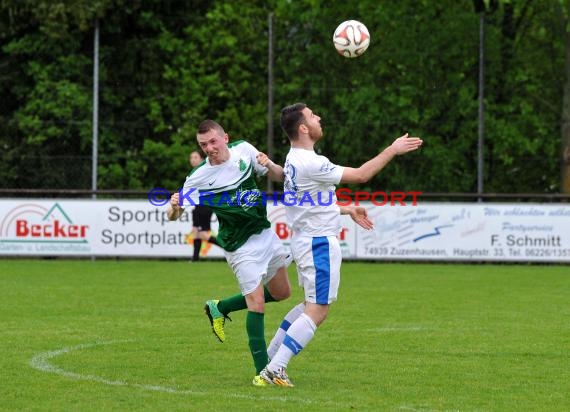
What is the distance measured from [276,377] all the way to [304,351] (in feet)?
6.53

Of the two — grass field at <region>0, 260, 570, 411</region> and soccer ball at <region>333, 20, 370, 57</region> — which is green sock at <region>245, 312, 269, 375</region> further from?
soccer ball at <region>333, 20, 370, 57</region>

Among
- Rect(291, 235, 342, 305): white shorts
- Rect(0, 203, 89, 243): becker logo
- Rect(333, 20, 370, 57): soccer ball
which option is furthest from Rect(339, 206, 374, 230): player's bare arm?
Rect(0, 203, 89, 243): becker logo

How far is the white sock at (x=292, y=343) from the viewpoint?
8398 millimetres

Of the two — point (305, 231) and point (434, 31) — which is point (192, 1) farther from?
point (305, 231)

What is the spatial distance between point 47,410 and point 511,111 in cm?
2124

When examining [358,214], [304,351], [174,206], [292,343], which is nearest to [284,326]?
[292,343]

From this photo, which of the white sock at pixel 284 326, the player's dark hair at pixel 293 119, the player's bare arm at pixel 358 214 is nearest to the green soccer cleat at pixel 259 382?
the white sock at pixel 284 326

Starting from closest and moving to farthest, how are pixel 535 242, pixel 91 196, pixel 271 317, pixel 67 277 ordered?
1. pixel 271 317
2. pixel 67 277
3. pixel 535 242
4. pixel 91 196

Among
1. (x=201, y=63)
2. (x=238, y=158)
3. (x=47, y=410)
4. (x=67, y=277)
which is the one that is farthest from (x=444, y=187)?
(x=47, y=410)

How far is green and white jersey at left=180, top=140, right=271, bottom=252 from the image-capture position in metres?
8.99

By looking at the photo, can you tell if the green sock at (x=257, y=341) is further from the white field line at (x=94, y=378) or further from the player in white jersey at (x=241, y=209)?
the white field line at (x=94, y=378)

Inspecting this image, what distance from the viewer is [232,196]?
899 cm

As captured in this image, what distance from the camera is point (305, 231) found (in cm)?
859

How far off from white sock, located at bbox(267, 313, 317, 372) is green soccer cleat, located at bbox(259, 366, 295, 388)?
29 millimetres
